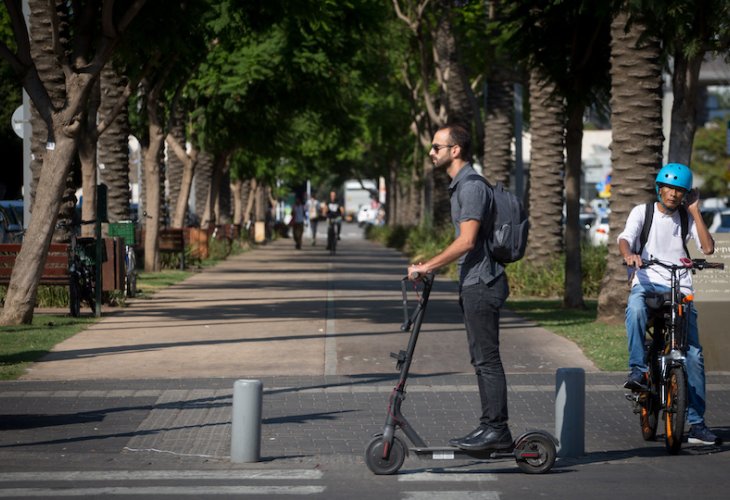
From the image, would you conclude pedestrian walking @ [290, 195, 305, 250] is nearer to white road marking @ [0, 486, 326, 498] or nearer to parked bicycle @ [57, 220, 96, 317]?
parked bicycle @ [57, 220, 96, 317]

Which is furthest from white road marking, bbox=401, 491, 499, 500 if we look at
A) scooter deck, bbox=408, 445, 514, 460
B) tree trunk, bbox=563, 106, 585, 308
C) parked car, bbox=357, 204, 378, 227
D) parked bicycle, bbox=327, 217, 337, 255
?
parked car, bbox=357, 204, 378, 227

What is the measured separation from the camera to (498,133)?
30.4 meters

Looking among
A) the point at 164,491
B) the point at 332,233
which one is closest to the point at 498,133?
the point at 332,233

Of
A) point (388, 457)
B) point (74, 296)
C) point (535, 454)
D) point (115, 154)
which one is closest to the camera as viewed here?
point (388, 457)

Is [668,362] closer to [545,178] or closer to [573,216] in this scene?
[573,216]

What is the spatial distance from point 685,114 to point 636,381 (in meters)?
9.25

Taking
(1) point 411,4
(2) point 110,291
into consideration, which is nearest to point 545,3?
(2) point 110,291

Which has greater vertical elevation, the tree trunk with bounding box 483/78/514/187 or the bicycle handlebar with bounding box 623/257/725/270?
the tree trunk with bounding box 483/78/514/187

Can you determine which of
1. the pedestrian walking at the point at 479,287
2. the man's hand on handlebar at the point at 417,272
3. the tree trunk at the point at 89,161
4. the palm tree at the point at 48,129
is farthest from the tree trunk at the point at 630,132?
the man's hand on handlebar at the point at 417,272

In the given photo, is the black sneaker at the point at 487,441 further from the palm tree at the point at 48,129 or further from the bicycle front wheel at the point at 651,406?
the palm tree at the point at 48,129

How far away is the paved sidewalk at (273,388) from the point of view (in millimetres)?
9492

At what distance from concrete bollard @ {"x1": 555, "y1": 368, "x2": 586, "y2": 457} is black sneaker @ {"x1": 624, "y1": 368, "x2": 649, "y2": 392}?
0.63 metres

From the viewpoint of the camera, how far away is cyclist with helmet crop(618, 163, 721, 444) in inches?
374

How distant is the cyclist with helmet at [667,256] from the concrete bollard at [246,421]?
7.86 feet
